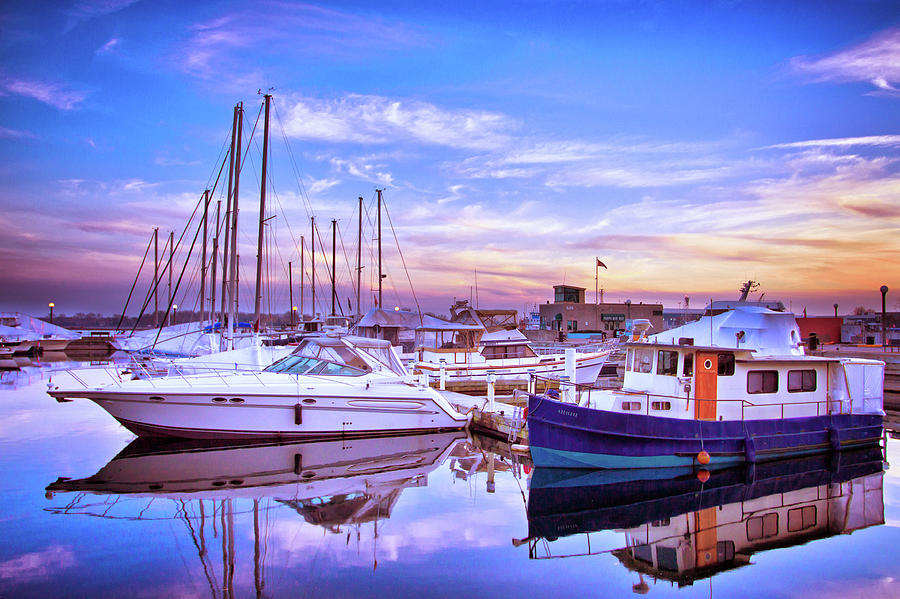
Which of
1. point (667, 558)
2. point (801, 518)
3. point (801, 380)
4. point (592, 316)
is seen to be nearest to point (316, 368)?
point (667, 558)

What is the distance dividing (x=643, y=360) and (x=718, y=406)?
2.21m

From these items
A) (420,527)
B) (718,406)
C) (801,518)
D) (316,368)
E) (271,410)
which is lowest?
(801,518)

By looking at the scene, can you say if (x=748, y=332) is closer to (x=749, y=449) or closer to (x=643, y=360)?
(x=643, y=360)

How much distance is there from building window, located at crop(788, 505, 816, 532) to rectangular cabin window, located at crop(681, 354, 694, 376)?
3938 mm

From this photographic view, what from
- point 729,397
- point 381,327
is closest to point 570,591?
point 729,397

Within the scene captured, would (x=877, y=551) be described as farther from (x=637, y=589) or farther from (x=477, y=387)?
(x=477, y=387)

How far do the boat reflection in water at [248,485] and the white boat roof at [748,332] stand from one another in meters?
7.31

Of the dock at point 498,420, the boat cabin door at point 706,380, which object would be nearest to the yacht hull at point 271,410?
the dock at point 498,420

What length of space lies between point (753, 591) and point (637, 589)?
1.60 m

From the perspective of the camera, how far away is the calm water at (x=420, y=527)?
8.22 m

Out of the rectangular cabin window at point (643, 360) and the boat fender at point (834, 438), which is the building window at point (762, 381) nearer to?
the boat fender at point (834, 438)

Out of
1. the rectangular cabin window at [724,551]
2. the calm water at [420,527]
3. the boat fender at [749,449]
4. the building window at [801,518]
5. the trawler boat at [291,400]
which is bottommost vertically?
the building window at [801,518]

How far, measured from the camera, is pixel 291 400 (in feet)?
54.9

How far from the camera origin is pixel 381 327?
1421 inches
